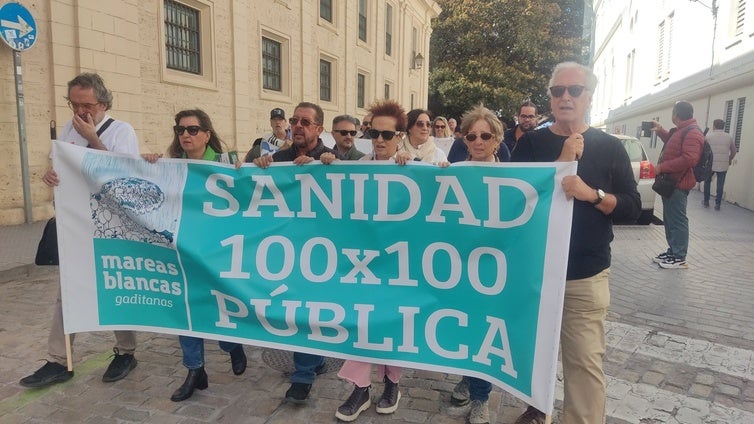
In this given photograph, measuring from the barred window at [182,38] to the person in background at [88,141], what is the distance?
330 inches

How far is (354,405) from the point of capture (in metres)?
3.17

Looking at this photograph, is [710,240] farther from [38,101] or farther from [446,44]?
[446,44]

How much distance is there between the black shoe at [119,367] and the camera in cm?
359

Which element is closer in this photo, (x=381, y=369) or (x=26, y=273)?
(x=381, y=369)

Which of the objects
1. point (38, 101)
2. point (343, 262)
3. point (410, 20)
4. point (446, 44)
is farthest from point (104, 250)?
point (446, 44)

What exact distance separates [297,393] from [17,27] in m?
7.49

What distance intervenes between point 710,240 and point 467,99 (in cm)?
2426

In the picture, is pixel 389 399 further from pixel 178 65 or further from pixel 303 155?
pixel 178 65

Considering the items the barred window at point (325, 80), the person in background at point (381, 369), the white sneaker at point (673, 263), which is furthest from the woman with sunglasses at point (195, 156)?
the barred window at point (325, 80)

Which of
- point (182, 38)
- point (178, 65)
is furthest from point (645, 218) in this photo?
point (182, 38)

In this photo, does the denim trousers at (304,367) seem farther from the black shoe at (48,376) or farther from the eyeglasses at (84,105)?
the eyeglasses at (84,105)

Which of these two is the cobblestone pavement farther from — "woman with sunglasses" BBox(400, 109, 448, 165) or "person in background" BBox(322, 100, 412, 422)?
"woman with sunglasses" BBox(400, 109, 448, 165)

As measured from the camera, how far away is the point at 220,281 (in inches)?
128

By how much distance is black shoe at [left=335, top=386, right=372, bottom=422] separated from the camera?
313 cm
